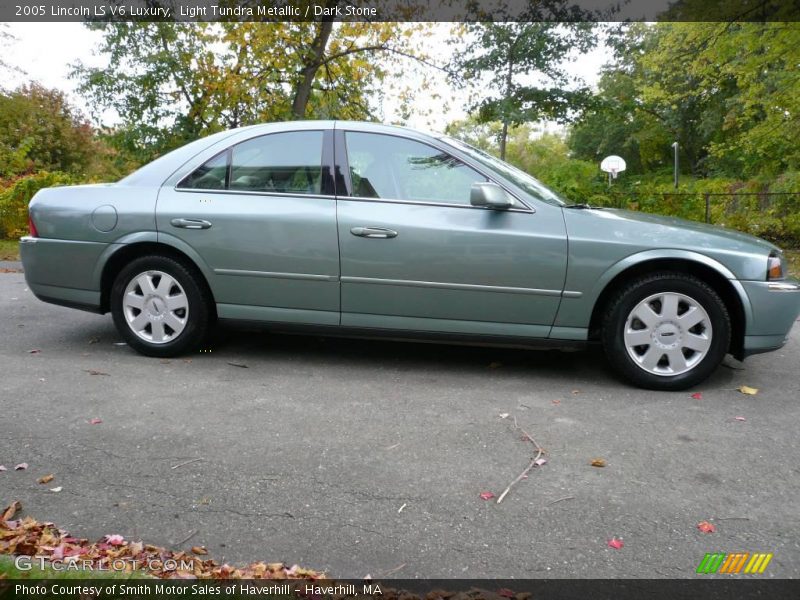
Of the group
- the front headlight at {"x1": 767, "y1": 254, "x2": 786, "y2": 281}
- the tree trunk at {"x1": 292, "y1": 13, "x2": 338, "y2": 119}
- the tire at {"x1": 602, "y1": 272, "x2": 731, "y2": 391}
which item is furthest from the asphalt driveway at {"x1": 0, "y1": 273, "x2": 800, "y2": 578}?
the tree trunk at {"x1": 292, "y1": 13, "x2": 338, "y2": 119}

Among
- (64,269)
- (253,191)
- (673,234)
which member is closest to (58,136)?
(64,269)

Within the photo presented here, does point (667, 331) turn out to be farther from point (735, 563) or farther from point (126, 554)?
point (126, 554)

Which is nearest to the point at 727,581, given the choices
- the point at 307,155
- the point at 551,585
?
the point at 551,585

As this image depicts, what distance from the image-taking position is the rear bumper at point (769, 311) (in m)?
4.05

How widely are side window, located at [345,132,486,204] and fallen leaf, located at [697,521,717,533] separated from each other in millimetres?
2401

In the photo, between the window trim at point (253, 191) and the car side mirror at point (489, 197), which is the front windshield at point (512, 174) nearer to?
the car side mirror at point (489, 197)

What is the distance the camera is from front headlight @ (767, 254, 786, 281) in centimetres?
408

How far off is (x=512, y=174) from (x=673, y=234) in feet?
3.61

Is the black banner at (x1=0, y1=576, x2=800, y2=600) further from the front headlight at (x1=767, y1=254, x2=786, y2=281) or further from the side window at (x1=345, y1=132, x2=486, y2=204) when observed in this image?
the side window at (x1=345, y1=132, x2=486, y2=204)

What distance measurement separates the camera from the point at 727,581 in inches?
85.9

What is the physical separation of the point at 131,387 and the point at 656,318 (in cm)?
321

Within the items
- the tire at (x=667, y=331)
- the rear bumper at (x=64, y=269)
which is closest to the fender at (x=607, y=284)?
the tire at (x=667, y=331)

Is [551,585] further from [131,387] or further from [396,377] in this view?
[131,387]

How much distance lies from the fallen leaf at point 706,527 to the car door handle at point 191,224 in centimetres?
339
